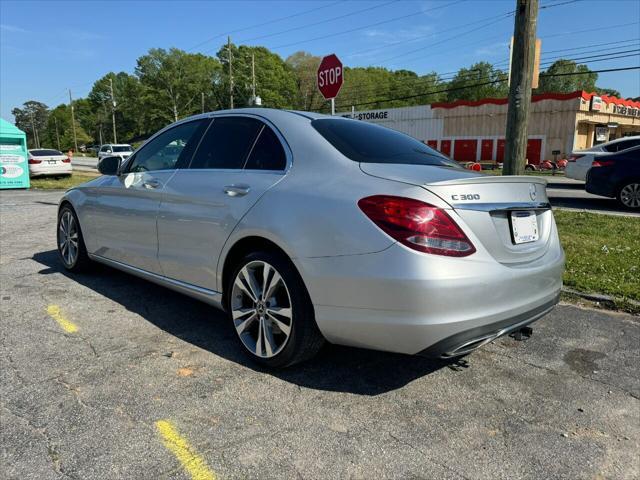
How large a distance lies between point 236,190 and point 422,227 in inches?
53.3

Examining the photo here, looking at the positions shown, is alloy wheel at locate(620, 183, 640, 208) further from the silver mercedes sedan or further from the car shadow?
the car shadow

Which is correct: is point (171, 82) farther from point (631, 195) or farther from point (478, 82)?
point (631, 195)

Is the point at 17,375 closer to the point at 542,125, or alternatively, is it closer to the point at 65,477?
the point at 65,477

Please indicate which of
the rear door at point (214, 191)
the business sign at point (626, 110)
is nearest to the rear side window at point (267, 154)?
the rear door at point (214, 191)

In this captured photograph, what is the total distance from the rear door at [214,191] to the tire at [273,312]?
28cm

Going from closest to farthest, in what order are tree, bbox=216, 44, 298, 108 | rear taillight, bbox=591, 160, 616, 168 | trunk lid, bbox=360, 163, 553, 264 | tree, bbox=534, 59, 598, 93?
1. trunk lid, bbox=360, 163, 553, 264
2. rear taillight, bbox=591, 160, 616, 168
3. tree, bbox=216, 44, 298, 108
4. tree, bbox=534, 59, 598, 93

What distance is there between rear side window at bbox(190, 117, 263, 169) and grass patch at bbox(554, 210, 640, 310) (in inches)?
134

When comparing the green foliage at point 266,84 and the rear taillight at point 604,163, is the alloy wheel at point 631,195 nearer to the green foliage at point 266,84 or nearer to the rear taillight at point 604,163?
the rear taillight at point 604,163

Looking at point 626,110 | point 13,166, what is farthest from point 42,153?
point 626,110

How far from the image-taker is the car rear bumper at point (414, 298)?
93.7 inches

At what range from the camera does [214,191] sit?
3.38m

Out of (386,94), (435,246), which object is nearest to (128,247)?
(435,246)

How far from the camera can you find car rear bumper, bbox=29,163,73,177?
819 inches

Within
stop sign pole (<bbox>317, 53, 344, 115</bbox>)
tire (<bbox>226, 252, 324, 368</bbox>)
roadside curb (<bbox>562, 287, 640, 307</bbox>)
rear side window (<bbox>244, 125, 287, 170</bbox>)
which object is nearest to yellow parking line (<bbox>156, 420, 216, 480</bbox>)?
tire (<bbox>226, 252, 324, 368</bbox>)
